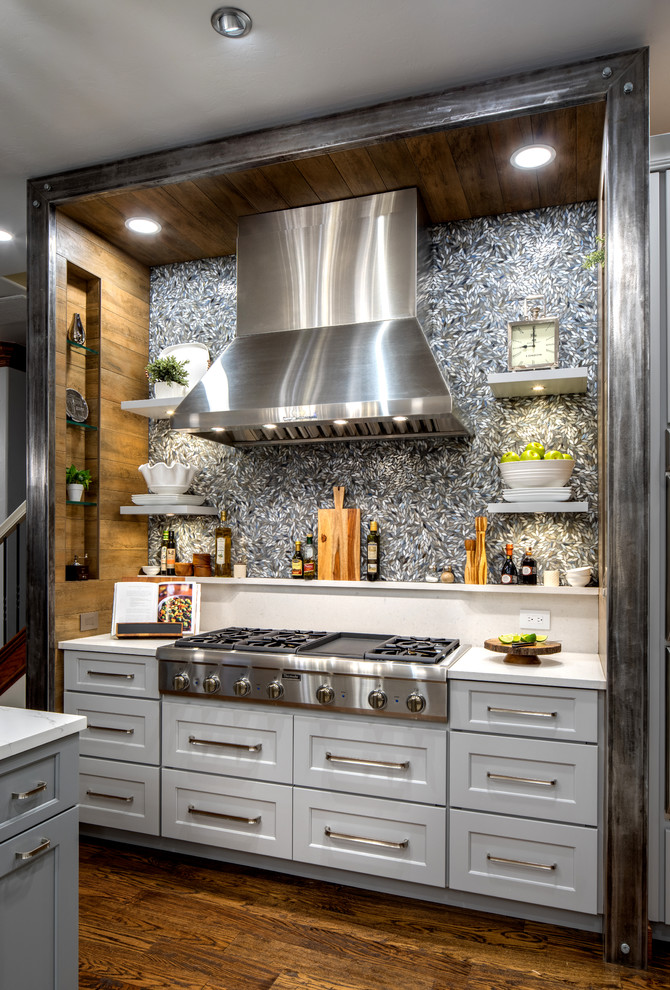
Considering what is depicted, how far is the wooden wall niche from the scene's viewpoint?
3219 millimetres

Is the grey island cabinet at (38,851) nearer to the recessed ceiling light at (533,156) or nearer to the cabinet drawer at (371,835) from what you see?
the cabinet drawer at (371,835)

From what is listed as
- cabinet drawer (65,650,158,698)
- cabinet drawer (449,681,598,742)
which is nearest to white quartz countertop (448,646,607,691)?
cabinet drawer (449,681,598,742)

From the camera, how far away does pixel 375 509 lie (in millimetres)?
3357

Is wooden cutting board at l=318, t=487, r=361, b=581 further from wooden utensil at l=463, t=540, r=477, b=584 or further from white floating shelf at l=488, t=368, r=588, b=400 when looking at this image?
white floating shelf at l=488, t=368, r=588, b=400

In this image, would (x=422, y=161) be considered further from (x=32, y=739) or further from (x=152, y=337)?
(x=32, y=739)

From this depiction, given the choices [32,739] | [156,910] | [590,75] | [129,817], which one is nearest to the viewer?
[32,739]

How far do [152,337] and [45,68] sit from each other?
1.57 meters

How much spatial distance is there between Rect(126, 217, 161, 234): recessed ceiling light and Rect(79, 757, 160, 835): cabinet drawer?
2497 millimetres

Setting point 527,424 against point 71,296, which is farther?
point 71,296

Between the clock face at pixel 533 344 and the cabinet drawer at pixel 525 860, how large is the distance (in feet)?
5.90

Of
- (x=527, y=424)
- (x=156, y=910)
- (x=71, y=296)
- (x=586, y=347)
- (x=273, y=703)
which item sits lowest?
(x=156, y=910)

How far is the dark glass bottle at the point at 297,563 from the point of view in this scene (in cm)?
341

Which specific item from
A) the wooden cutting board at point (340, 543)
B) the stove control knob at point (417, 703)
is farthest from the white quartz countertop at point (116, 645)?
the stove control knob at point (417, 703)

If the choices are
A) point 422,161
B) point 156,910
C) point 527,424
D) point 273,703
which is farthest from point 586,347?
point 156,910
